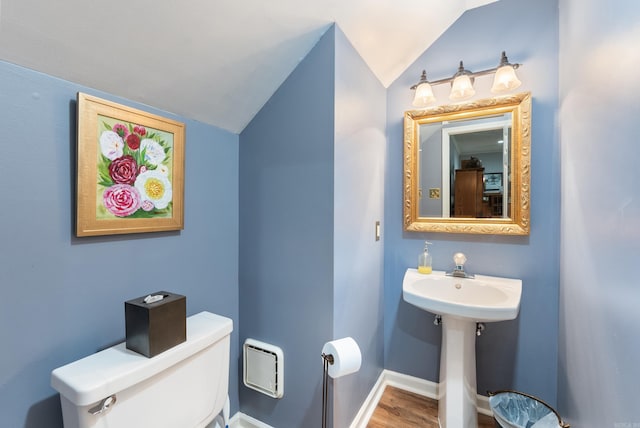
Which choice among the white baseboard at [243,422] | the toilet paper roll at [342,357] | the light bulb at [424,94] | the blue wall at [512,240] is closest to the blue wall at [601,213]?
the blue wall at [512,240]

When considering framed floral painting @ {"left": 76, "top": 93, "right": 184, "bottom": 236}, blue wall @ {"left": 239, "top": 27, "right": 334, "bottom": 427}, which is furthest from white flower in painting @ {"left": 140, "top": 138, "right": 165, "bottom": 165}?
blue wall @ {"left": 239, "top": 27, "right": 334, "bottom": 427}

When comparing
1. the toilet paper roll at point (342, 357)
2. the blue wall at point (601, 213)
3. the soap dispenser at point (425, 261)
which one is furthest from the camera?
the soap dispenser at point (425, 261)

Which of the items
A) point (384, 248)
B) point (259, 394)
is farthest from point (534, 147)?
point (259, 394)

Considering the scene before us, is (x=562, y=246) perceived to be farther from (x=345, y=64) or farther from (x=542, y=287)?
(x=345, y=64)

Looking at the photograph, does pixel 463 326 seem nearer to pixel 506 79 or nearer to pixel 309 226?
pixel 309 226

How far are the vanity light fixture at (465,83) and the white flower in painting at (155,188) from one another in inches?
57.9

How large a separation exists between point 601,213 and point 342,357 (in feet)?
3.31

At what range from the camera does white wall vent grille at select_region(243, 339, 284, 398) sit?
127 cm

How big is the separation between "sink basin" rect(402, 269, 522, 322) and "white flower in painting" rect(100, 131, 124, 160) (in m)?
1.40

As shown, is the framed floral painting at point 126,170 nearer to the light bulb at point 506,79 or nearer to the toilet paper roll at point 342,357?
the toilet paper roll at point 342,357

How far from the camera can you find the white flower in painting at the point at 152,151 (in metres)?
1.02

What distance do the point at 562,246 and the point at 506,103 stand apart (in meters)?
0.84

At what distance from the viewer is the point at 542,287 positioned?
4.63 feet

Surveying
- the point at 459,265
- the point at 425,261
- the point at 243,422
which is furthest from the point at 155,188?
the point at 459,265
